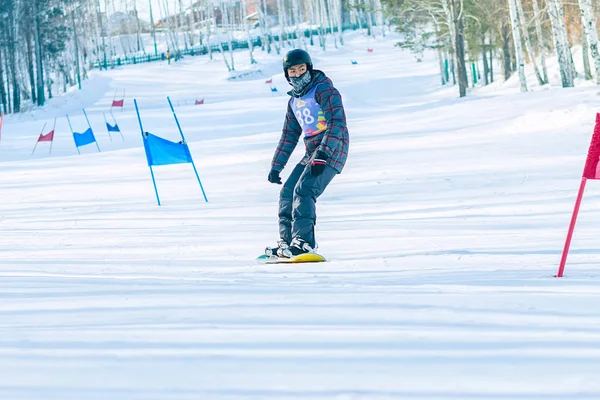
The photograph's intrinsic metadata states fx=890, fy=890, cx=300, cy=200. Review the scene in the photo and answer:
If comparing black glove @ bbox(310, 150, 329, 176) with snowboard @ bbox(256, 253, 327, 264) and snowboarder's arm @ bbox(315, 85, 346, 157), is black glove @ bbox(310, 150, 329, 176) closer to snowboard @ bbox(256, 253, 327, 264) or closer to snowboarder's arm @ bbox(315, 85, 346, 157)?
snowboarder's arm @ bbox(315, 85, 346, 157)

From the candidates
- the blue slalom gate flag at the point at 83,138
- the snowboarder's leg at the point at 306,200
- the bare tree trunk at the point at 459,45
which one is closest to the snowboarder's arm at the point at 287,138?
the snowboarder's leg at the point at 306,200

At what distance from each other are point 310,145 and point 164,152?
4.87 metres

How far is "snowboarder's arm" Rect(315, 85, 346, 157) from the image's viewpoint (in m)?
5.78

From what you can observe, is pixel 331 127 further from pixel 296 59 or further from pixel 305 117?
pixel 296 59

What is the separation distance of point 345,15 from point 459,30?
82392 millimetres

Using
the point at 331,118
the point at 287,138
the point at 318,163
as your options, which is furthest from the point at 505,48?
the point at 318,163

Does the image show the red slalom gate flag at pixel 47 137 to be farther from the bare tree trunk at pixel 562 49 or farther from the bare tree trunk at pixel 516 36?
the bare tree trunk at pixel 562 49

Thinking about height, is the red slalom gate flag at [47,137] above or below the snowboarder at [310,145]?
above

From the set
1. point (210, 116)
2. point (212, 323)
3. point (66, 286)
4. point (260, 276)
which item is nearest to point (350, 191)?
point (260, 276)

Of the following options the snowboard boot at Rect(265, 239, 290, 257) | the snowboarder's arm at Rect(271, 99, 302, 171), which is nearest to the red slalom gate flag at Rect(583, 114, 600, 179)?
the snowboard boot at Rect(265, 239, 290, 257)

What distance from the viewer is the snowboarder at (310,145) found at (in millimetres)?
5793

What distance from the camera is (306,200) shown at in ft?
19.3

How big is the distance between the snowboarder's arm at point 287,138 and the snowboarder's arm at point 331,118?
0.45 meters

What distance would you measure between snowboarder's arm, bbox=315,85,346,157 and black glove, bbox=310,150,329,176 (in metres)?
0.03
